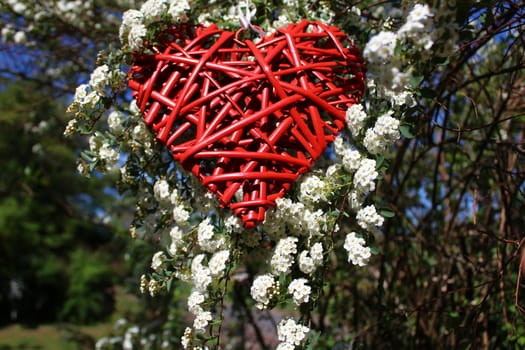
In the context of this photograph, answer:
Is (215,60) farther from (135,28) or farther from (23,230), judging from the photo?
(23,230)

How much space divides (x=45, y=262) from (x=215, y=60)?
10.1m

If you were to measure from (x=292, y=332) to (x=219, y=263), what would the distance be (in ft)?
0.59

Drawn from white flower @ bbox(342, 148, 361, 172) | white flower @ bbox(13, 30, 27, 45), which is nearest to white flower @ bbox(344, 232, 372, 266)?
white flower @ bbox(342, 148, 361, 172)

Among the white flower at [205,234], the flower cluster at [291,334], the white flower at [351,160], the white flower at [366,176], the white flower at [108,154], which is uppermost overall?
the white flower at [108,154]

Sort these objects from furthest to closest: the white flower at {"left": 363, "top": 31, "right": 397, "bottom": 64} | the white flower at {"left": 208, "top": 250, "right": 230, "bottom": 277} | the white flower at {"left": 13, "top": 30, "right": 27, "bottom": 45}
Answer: the white flower at {"left": 13, "top": 30, "right": 27, "bottom": 45} → the white flower at {"left": 208, "top": 250, "right": 230, "bottom": 277} → the white flower at {"left": 363, "top": 31, "right": 397, "bottom": 64}

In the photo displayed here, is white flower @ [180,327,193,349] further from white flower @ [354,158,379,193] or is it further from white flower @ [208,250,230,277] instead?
white flower @ [354,158,379,193]

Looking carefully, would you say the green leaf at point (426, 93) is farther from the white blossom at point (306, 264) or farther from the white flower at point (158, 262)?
the white flower at point (158, 262)

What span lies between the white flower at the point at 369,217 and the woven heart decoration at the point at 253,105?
123 mm

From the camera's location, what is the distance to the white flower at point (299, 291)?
86 cm

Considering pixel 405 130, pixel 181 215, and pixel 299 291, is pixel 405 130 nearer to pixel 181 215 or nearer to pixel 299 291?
pixel 299 291

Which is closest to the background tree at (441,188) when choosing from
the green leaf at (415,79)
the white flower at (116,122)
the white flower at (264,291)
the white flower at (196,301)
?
the green leaf at (415,79)

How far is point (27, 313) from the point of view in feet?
31.7

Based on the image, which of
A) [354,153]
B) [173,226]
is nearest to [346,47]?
[354,153]

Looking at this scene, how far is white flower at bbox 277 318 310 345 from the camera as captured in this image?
865 mm
